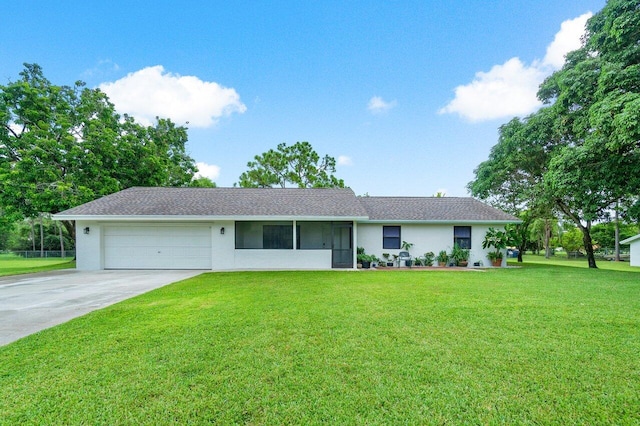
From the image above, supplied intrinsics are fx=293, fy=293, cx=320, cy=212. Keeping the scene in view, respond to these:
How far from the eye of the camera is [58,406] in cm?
266

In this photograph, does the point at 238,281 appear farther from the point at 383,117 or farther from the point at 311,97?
the point at 383,117

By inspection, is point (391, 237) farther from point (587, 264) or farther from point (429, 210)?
point (587, 264)

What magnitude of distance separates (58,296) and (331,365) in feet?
25.9

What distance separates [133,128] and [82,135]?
3267 millimetres

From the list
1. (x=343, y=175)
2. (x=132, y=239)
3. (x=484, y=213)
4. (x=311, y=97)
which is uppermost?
(x=311, y=97)

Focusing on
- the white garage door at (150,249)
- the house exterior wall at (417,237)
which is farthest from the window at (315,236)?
the white garage door at (150,249)

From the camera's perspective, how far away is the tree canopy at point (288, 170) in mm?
28781

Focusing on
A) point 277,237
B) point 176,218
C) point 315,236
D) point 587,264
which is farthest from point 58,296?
point 587,264

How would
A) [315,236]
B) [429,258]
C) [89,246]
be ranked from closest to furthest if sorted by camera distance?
[89,246] < [429,258] < [315,236]

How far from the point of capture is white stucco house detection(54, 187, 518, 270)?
12797 mm

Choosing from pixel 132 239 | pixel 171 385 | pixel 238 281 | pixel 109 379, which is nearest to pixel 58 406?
pixel 109 379

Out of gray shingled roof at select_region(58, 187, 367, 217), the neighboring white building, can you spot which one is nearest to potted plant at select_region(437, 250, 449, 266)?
gray shingled roof at select_region(58, 187, 367, 217)

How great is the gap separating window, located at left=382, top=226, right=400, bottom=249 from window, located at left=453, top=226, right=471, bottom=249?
2.90 m

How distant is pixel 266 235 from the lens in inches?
567
